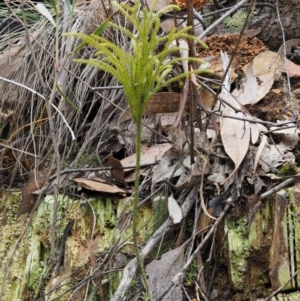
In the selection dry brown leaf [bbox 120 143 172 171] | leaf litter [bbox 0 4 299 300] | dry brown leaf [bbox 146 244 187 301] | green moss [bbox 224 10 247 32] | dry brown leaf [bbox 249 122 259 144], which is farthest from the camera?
green moss [bbox 224 10 247 32]

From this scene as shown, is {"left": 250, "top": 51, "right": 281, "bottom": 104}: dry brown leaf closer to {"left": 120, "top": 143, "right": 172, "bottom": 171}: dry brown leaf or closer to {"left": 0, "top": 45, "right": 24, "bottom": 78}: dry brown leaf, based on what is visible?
{"left": 120, "top": 143, "right": 172, "bottom": 171}: dry brown leaf

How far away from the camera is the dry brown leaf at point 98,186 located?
1.75 m

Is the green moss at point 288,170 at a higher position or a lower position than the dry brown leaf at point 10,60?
lower

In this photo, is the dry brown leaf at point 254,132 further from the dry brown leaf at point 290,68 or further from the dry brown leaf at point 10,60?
the dry brown leaf at point 10,60

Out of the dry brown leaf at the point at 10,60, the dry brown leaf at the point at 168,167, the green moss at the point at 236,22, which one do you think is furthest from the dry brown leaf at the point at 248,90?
the dry brown leaf at the point at 10,60

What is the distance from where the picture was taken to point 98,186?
1.77 m

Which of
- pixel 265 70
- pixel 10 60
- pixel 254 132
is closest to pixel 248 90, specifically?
pixel 265 70

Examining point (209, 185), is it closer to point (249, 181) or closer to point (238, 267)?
point (249, 181)

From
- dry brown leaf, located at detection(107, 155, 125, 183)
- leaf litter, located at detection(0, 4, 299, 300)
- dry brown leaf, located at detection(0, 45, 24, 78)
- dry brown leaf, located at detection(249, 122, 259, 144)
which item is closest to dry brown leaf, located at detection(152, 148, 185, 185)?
leaf litter, located at detection(0, 4, 299, 300)

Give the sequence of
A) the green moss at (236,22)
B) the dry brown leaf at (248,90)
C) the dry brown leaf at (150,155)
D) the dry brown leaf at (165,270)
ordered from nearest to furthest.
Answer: the dry brown leaf at (165,270) < the dry brown leaf at (150,155) < the dry brown leaf at (248,90) < the green moss at (236,22)

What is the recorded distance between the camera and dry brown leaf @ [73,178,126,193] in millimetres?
1747

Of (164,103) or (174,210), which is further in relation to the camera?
(164,103)

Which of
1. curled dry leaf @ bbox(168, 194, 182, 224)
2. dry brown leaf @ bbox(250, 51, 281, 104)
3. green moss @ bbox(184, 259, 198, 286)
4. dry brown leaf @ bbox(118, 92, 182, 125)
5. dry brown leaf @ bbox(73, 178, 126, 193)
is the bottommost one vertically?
green moss @ bbox(184, 259, 198, 286)

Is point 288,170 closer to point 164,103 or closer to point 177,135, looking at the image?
point 177,135
